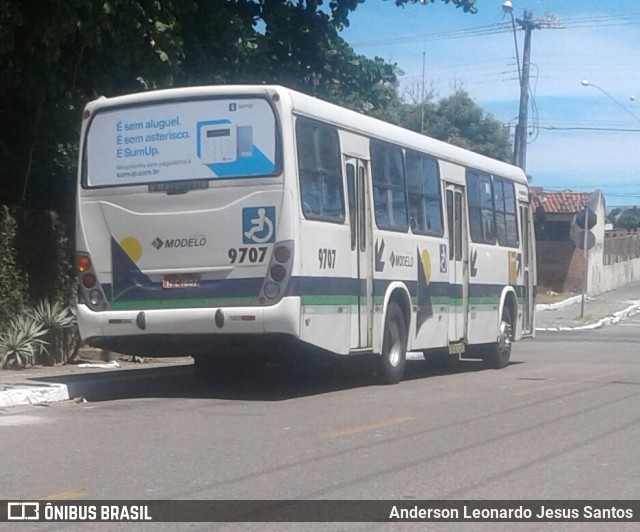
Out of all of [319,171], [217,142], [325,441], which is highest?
[217,142]

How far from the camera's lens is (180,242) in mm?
13070

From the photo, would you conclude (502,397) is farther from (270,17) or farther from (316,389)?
(270,17)


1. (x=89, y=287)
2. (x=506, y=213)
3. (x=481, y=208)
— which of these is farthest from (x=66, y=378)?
(x=506, y=213)

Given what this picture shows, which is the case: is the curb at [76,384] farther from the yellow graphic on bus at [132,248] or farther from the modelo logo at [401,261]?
the modelo logo at [401,261]

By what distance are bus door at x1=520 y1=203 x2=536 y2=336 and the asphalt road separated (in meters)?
4.82

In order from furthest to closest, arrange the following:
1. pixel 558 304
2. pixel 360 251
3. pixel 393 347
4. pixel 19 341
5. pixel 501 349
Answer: pixel 558 304 → pixel 501 349 → pixel 19 341 → pixel 393 347 → pixel 360 251

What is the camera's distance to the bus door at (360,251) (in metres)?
14.4

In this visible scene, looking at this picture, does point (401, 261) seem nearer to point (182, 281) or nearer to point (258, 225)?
point (258, 225)

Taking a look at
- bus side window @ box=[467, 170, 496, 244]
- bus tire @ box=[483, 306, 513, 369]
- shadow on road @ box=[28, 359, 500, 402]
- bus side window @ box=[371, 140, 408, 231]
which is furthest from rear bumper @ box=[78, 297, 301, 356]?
bus tire @ box=[483, 306, 513, 369]

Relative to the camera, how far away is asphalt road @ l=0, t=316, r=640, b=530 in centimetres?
824

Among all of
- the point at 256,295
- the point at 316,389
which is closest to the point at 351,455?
the point at 256,295

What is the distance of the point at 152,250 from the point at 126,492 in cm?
555

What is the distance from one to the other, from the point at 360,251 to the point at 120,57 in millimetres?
6187

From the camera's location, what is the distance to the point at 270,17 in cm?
2236
